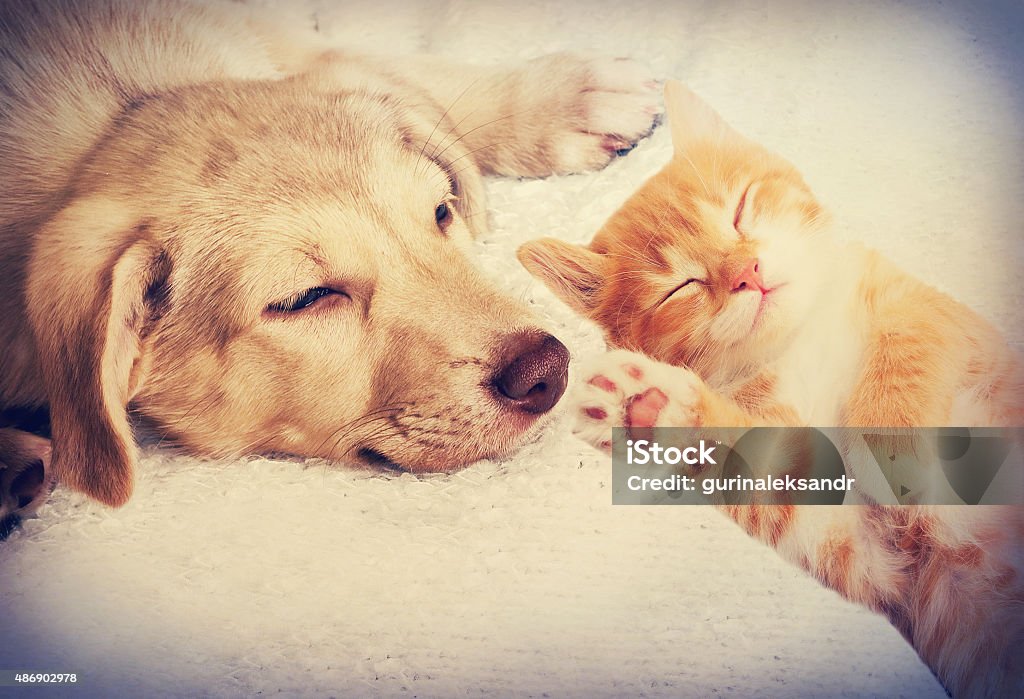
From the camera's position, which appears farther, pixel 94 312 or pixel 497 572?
pixel 497 572

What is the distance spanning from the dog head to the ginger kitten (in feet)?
0.55

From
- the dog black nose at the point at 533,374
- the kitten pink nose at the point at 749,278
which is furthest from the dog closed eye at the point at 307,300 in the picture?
the kitten pink nose at the point at 749,278

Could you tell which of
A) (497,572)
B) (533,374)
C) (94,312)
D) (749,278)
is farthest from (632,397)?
(94,312)

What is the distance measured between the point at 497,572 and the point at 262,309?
652mm

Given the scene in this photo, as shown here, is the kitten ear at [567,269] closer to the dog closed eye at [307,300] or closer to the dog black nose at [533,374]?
the dog black nose at [533,374]

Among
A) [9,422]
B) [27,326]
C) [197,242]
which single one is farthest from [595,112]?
[9,422]

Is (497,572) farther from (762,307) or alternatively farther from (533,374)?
(762,307)

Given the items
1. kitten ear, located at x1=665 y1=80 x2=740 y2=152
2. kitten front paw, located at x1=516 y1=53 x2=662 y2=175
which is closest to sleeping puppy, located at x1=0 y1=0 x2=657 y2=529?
kitten front paw, located at x1=516 y1=53 x2=662 y2=175

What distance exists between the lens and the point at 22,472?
1.40 meters

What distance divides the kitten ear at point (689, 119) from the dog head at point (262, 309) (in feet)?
1.56

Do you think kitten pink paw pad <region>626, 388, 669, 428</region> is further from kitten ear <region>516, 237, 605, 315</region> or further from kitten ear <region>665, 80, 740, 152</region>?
kitten ear <region>665, 80, 740, 152</region>

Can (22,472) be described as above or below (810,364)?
below

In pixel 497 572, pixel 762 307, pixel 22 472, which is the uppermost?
pixel 762 307

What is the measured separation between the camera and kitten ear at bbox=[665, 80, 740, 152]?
1.48 m
